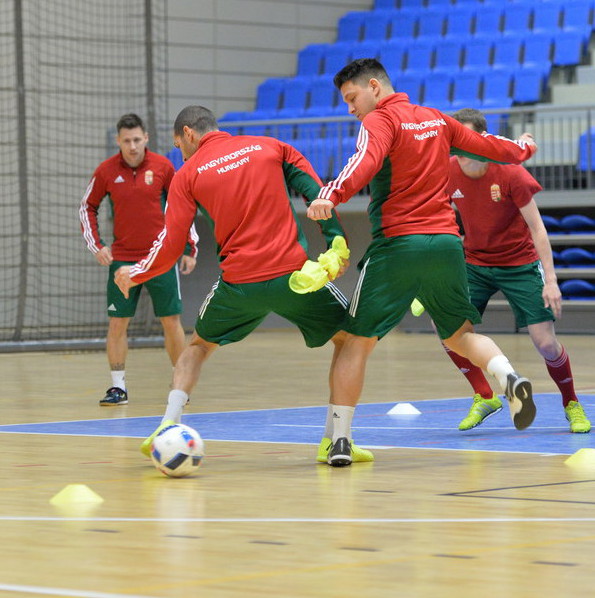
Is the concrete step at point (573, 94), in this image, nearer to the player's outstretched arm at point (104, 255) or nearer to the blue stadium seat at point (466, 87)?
the blue stadium seat at point (466, 87)

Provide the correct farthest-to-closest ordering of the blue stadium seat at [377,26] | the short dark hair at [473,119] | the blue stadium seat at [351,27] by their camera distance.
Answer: the blue stadium seat at [351,27]
the blue stadium seat at [377,26]
the short dark hair at [473,119]

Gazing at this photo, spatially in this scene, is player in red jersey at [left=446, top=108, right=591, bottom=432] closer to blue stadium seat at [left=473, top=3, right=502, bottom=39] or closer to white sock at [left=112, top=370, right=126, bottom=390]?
white sock at [left=112, top=370, right=126, bottom=390]

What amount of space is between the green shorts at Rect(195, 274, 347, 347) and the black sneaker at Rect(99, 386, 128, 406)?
127 inches

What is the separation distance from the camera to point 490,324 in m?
19.4

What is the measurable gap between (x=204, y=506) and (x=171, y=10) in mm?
17893

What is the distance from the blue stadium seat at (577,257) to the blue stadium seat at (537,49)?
122 inches

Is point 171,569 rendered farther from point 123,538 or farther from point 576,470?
point 576,470

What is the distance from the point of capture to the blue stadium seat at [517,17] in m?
21.2

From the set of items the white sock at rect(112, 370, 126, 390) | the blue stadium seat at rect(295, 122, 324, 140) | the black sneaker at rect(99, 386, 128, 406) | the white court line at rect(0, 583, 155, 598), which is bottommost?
the black sneaker at rect(99, 386, 128, 406)

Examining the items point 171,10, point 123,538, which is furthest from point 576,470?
point 171,10

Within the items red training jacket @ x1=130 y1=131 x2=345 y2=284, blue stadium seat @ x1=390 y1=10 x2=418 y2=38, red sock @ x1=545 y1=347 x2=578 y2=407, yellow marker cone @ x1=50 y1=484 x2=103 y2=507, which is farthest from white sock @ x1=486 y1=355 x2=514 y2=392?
blue stadium seat @ x1=390 y1=10 x2=418 y2=38

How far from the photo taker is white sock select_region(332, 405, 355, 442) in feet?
20.9

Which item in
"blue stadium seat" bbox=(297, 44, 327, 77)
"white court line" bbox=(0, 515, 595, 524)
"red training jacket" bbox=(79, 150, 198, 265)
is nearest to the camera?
"white court line" bbox=(0, 515, 595, 524)

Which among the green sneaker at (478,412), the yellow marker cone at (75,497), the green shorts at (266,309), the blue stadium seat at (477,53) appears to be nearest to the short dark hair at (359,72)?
the green shorts at (266,309)
